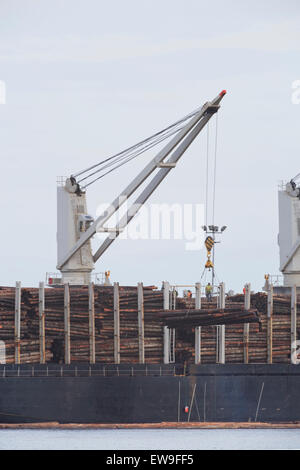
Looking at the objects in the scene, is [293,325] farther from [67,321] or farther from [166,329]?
[67,321]

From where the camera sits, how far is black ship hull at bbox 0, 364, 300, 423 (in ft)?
350

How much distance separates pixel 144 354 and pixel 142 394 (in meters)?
3.19

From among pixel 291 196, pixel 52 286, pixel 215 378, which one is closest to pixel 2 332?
pixel 52 286

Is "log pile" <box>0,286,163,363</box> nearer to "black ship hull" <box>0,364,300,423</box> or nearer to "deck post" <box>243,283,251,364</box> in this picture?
"black ship hull" <box>0,364,300,423</box>

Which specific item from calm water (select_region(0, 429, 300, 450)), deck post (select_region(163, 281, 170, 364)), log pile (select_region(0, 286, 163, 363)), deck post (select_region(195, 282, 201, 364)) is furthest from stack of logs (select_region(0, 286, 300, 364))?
calm water (select_region(0, 429, 300, 450))

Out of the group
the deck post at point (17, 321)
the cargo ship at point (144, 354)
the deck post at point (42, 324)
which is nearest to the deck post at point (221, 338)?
the cargo ship at point (144, 354)

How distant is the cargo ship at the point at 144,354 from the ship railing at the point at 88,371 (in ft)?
0.20

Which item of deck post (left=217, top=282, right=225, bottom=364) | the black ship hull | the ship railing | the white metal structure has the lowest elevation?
the black ship hull

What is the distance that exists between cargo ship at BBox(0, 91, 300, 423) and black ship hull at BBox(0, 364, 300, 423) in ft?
0.20

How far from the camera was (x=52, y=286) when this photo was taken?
11162 centimetres

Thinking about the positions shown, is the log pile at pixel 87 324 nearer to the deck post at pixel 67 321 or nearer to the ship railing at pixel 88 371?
the deck post at pixel 67 321

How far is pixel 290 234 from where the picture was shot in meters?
116

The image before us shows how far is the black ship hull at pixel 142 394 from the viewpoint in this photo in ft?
350
